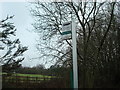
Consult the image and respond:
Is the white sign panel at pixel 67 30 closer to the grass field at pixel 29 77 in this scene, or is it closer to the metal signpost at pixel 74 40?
the metal signpost at pixel 74 40

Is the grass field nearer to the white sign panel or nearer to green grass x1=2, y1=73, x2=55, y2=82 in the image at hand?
green grass x1=2, y1=73, x2=55, y2=82

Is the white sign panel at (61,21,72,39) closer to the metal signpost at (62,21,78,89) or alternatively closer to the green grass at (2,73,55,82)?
the metal signpost at (62,21,78,89)

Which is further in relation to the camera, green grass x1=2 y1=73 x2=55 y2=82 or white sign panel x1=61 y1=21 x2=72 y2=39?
green grass x1=2 y1=73 x2=55 y2=82

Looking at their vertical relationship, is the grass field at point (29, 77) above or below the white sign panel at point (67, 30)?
below

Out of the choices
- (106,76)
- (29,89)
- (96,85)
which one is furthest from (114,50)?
(29,89)

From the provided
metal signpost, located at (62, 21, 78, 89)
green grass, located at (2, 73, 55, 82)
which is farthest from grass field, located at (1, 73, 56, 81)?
metal signpost, located at (62, 21, 78, 89)

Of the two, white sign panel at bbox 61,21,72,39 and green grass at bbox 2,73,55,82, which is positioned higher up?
white sign panel at bbox 61,21,72,39

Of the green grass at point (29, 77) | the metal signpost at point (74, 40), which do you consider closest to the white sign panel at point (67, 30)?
the metal signpost at point (74, 40)

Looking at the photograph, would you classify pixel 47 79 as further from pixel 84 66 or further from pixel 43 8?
pixel 43 8

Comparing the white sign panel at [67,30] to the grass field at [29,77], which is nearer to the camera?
the white sign panel at [67,30]

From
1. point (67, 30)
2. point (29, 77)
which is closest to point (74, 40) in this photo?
point (67, 30)

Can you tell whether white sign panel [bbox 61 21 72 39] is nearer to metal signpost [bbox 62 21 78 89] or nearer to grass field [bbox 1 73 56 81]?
metal signpost [bbox 62 21 78 89]

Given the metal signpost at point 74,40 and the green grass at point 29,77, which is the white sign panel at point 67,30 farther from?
the green grass at point 29,77

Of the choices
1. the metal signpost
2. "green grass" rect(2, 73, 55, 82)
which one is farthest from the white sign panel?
"green grass" rect(2, 73, 55, 82)
